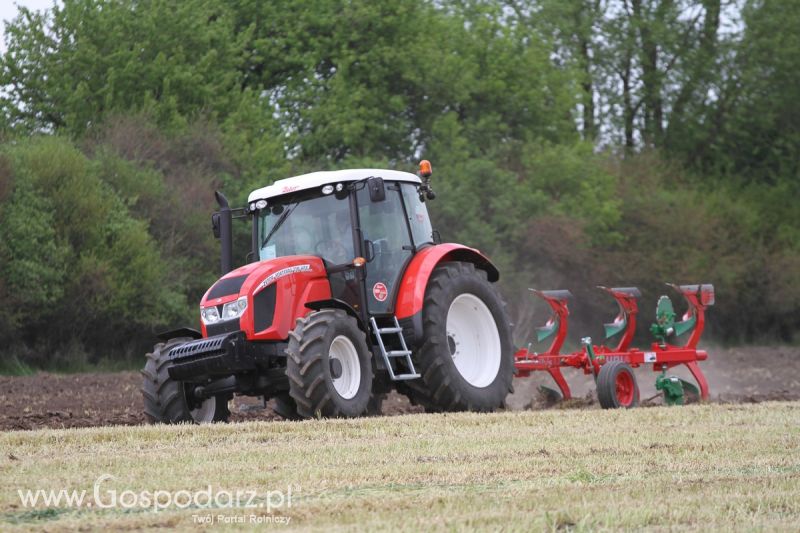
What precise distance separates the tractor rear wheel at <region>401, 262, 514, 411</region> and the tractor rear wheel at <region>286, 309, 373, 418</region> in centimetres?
71

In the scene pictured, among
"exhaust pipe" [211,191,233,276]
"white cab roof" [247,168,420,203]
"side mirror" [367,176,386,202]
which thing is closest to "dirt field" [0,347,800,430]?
"exhaust pipe" [211,191,233,276]

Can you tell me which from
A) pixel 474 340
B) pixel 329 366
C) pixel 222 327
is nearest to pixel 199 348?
pixel 222 327

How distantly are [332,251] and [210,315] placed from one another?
1.15 meters

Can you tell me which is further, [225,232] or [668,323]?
[668,323]

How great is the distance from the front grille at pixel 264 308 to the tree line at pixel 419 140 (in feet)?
35.2

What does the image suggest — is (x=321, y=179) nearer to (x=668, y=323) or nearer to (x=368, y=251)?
(x=368, y=251)

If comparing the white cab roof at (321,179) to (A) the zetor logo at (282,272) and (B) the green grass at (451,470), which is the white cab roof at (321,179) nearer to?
(A) the zetor logo at (282,272)

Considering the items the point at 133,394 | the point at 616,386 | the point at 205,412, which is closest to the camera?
the point at 205,412

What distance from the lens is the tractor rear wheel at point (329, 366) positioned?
30.6 feet

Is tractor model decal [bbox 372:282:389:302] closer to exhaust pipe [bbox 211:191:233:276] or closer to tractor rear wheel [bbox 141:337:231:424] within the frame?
exhaust pipe [bbox 211:191:233:276]

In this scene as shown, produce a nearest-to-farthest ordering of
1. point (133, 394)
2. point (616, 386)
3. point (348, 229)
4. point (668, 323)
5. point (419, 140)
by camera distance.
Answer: point (348, 229) → point (616, 386) → point (668, 323) → point (133, 394) → point (419, 140)

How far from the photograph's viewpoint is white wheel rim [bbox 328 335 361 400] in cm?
980

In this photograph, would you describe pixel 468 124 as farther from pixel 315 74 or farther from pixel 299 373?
pixel 299 373

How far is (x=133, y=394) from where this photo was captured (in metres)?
14.7
